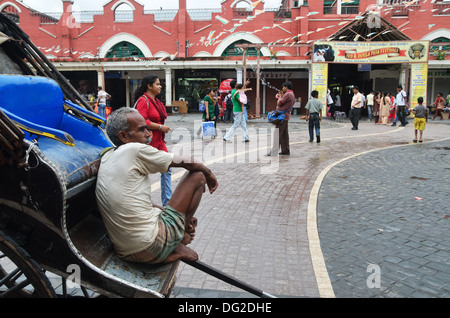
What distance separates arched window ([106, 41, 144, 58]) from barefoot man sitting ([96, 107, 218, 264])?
27090 millimetres

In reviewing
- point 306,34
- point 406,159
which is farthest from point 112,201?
point 306,34

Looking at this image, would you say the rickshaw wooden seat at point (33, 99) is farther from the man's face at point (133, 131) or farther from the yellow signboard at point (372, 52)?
the yellow signboard at point (372, 52)

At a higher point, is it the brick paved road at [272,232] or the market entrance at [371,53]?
the market entrance at [371,53]

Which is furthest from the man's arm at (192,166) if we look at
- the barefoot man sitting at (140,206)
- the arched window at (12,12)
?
the arched window at (12,12)

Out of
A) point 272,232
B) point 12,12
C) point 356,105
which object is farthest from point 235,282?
point 12,12

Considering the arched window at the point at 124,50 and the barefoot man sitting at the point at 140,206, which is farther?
the arched window at the point at 124,50

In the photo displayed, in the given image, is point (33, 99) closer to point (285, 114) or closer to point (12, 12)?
point (285, 114)

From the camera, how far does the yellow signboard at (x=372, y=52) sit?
23.7 m

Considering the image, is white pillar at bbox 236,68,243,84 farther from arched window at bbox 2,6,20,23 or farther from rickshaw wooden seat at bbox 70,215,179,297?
rickshaw wooden seat at bbox 70,215,179,297

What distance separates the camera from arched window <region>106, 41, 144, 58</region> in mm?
28078

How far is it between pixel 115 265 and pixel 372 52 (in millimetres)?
24398

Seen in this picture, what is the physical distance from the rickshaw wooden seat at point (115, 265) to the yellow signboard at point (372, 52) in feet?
75.8

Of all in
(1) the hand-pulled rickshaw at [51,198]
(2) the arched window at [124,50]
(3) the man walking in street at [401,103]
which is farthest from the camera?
(2) the arched window at [124,50]

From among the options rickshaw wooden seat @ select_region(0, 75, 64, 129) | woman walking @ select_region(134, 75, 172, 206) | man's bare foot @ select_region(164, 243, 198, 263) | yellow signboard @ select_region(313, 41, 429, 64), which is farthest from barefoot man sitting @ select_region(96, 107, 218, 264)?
yellow signboard @ select_region(313, 41, 429, 64)
